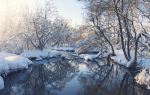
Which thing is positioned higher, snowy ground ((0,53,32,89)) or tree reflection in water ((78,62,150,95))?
snowy ground ((0,53,32,89))

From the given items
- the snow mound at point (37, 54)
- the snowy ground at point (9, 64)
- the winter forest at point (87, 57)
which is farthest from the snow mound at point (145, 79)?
the snow mound at point (37, 54)

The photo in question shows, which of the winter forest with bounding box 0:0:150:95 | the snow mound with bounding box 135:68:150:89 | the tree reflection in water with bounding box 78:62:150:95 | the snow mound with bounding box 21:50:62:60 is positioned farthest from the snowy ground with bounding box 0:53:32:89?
the snow mound with bounding box 21:50:62:60

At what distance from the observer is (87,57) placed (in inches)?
1800

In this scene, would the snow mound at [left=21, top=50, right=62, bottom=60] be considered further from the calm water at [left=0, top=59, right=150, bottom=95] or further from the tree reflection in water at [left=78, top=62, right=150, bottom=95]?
the tree reflection in water at [left=78, top=62, right=150, bottom=95]

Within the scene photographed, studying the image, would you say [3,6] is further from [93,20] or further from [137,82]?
[137,82]

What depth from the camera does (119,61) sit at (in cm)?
3862

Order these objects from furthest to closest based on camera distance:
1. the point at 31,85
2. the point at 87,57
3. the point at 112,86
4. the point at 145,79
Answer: the point at 87,57 < the point at 31,85 < the point at 112,86 < the point at 145,79

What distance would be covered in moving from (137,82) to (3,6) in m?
62.5

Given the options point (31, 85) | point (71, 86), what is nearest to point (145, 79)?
point (71, 86)

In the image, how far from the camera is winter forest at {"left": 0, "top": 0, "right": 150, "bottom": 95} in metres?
21.2

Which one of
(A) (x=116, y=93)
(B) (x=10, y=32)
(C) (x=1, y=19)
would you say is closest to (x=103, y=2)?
(A) (x=116, y=93)

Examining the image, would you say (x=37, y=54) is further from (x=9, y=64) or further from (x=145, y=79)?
(x=145, y=79)

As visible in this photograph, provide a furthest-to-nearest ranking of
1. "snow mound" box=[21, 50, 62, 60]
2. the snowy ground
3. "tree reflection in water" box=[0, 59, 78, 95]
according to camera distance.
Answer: "snow mound" box=[21, 50, 62, 60] → the snowy ground → "tree reflection in water" box=[0, 59, 78, 95]

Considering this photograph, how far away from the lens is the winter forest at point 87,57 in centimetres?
2121
